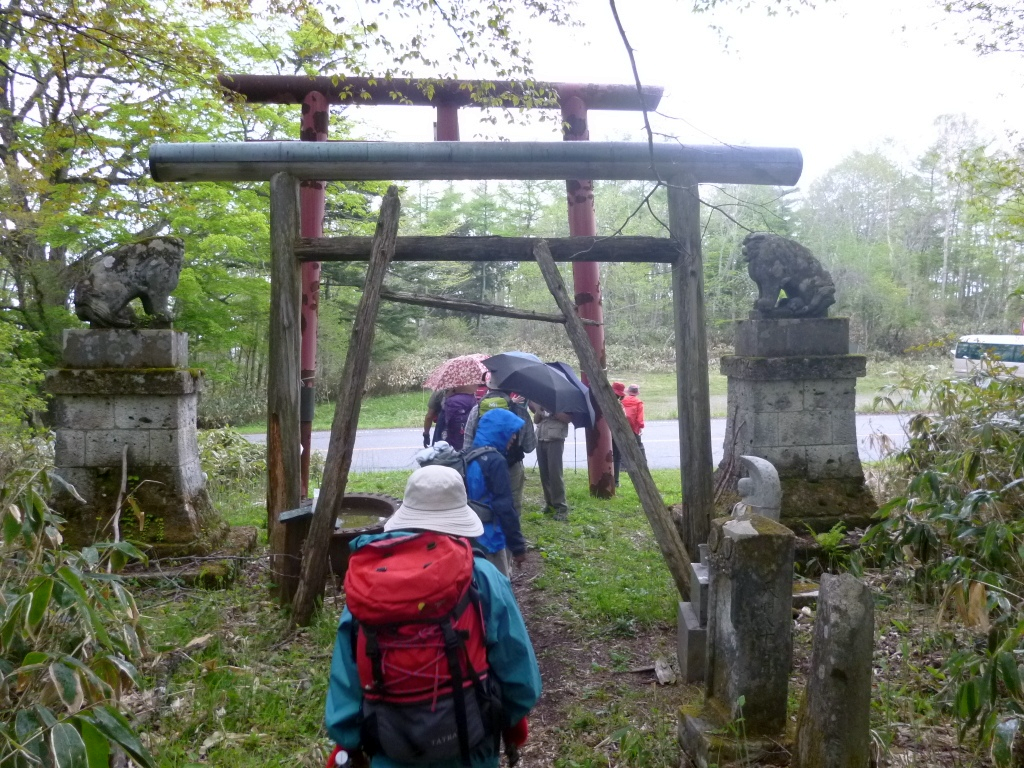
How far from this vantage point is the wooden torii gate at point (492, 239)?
4496 millimetres

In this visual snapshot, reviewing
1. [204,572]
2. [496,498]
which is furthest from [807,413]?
[204,572]

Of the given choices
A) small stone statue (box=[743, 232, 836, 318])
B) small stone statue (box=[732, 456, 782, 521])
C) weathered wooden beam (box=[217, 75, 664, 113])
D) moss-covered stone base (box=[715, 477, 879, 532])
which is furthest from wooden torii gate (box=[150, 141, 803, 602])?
weathered wooden beam (box=[217, 75, 664, 113])

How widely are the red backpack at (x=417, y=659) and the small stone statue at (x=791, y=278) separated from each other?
4442mm

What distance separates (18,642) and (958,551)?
4.37 m

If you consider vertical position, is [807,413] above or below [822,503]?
above

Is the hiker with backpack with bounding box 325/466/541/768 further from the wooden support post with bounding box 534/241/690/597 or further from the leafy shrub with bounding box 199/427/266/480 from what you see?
the leafy shrub with bounding box 199/427/266/480

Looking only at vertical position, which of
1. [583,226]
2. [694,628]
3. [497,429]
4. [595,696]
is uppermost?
[583,226]

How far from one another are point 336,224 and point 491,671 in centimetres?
1421

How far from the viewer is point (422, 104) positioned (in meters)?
7.75

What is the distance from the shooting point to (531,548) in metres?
6.53

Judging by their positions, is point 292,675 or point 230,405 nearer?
point 292,675

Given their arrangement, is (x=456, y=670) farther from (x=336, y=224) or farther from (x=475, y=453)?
(x=336, y=224)

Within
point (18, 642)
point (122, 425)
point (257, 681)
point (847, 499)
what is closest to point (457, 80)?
point (122, 425)

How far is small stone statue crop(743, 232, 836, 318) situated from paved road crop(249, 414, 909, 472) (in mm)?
5570
